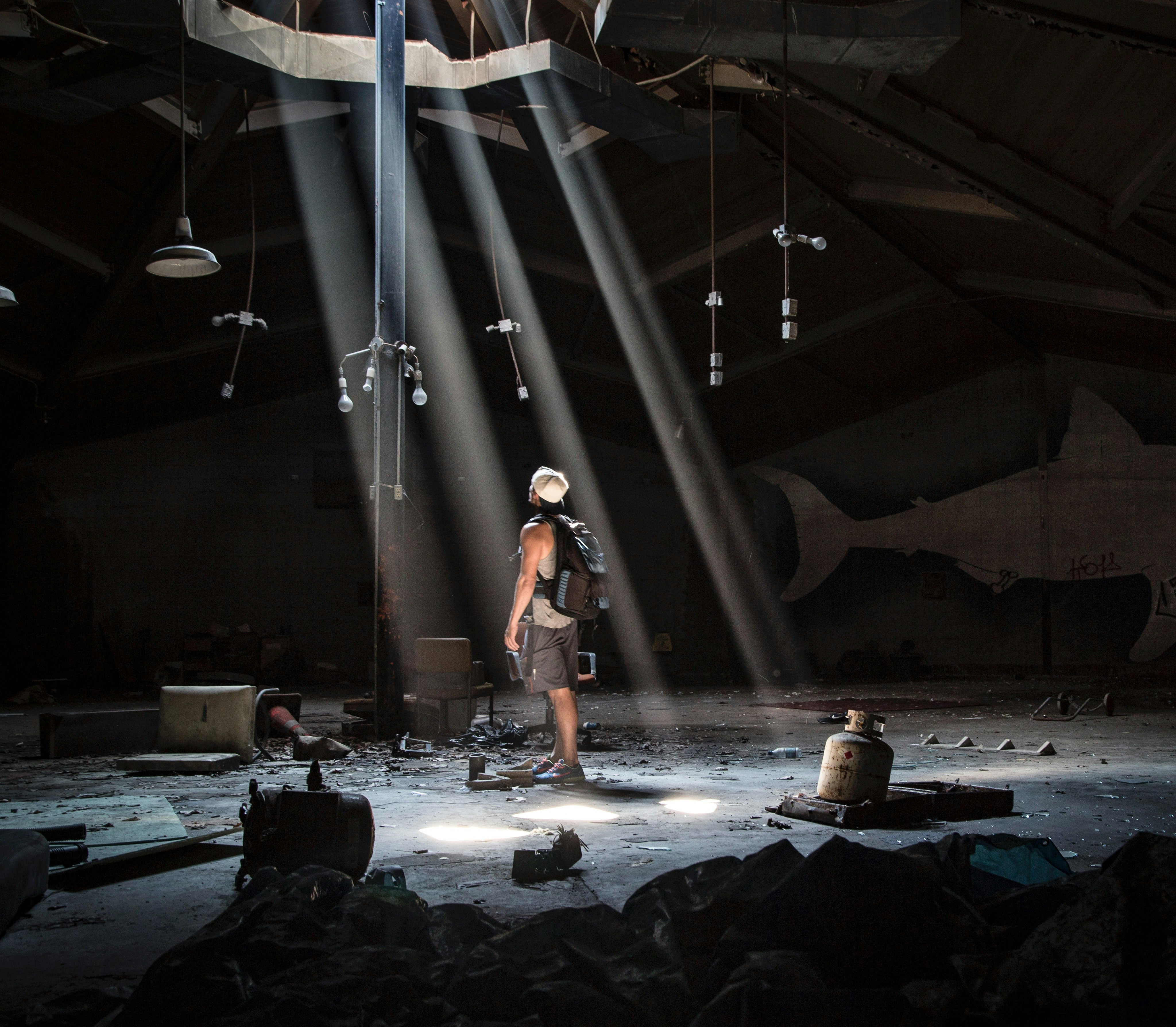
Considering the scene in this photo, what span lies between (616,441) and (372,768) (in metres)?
10.5

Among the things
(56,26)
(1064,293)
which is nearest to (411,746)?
(56,26)

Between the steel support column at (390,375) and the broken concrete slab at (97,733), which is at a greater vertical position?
the steel support column at (390,375)

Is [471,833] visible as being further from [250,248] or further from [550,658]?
[250,248]

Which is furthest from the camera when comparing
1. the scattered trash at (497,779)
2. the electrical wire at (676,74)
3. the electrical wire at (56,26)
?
the electrical wire at (676,74)

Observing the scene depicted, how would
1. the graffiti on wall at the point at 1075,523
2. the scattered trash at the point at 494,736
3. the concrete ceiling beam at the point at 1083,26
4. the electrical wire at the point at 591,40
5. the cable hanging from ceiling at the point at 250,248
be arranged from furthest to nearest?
the graffiti on wall at the point at 1075,523
the cable hanging from ceiling at the point at 250,248
the electrical wire at the point at 591,40
the scattered trash at the point at 494,736
the concrete ceiling beam at the point at 1083,26

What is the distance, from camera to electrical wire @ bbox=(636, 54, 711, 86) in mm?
7145

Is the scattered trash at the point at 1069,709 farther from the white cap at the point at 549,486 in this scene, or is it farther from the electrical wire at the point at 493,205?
the electrical wire at the point at 493,205

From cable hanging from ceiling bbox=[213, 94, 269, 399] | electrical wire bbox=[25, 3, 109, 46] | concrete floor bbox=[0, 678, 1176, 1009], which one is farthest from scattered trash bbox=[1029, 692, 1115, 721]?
electrical wire bbox=[25, 3, 109, 46]

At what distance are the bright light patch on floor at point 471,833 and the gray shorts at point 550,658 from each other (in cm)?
126

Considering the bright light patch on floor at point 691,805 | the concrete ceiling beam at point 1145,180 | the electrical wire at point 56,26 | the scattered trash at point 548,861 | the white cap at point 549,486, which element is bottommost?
the bright light patch on floor at point 691,805

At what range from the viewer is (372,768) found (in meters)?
5.84

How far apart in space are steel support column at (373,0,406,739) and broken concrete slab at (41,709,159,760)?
1.56 m

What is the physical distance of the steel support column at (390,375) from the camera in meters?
7.26

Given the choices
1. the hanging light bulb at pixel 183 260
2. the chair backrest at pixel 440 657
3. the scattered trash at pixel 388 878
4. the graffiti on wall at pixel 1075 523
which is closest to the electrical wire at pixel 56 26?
the hanging light bulb at pixel 183 260
